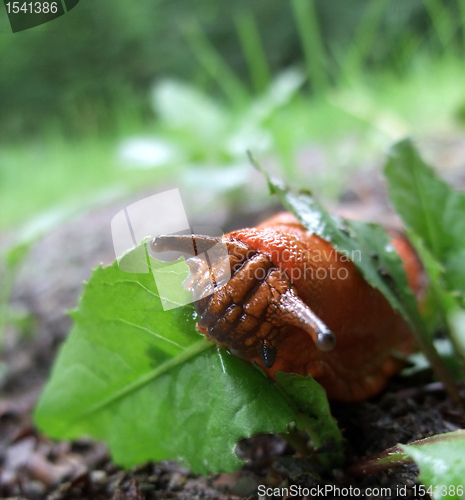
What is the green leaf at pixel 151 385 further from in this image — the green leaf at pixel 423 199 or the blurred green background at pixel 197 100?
the blurred green background at pixel 197 100

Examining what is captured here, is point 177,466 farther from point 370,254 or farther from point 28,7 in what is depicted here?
point 28,7

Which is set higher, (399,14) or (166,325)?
(399,14)

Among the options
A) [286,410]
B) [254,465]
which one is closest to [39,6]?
[286,410]

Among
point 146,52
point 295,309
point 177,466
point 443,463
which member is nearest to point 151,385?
point 177,466

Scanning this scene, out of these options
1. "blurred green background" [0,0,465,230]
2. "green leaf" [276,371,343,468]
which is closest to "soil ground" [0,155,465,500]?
"green leaf" [276,371,343,468]

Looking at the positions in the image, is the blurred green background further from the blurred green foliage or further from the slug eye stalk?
the slug eye stalk

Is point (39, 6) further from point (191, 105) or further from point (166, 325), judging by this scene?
point (191, 105)
